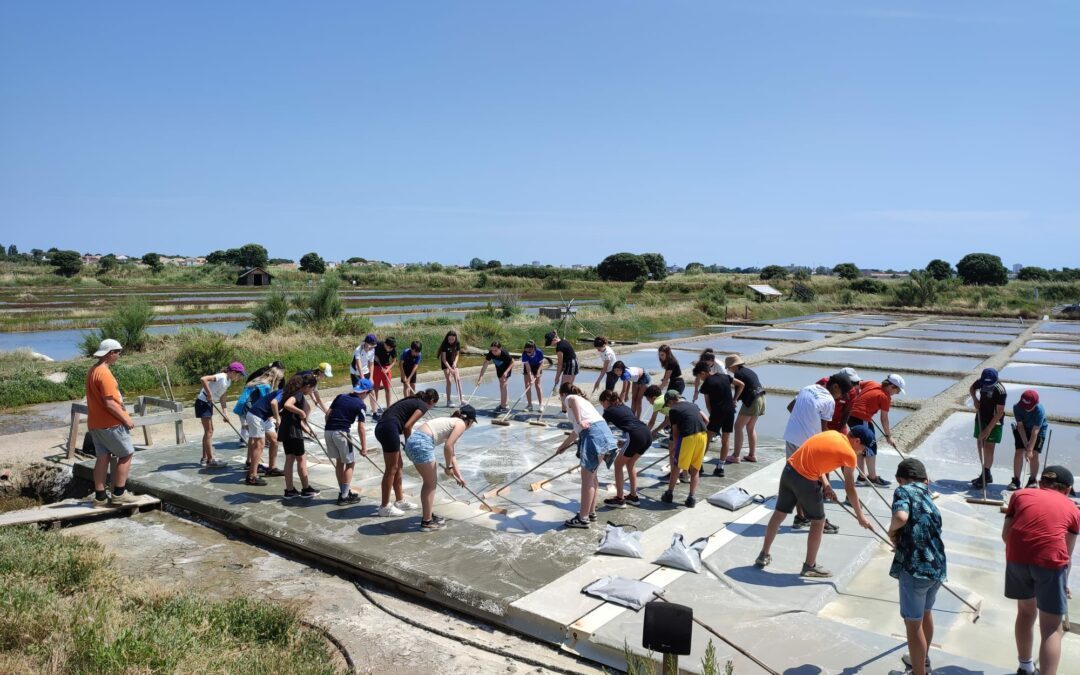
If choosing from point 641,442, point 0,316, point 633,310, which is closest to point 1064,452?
point 641,442

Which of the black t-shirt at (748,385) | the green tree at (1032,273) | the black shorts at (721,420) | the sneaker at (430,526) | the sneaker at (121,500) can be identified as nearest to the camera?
the sneaker at (430,526)

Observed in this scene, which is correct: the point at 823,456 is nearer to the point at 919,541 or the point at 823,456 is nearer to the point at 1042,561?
the point at 919,541

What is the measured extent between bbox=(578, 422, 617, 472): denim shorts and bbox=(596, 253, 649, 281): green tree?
86.5 metres

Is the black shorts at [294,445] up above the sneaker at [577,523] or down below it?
above

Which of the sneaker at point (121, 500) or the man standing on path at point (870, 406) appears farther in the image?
the man standing on path at point (870, 406)

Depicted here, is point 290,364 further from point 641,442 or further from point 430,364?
point 641,442

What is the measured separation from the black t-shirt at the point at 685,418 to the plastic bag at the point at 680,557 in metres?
1.50

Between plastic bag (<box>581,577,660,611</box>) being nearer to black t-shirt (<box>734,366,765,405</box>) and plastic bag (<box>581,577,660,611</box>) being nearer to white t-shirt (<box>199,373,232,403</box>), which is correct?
black t-shirt (<box>734,366,765,405</box>)

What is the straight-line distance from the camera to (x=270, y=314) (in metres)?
23.8

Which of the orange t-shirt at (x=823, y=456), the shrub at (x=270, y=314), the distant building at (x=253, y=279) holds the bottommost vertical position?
the orange t-shirt at (x=823, y=456)

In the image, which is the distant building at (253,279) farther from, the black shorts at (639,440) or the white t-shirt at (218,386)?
the black shorts at (639,440)

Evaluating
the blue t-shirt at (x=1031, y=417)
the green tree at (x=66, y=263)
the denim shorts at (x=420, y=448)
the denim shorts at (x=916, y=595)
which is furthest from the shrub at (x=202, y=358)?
the green tree at (x=66, y=263)

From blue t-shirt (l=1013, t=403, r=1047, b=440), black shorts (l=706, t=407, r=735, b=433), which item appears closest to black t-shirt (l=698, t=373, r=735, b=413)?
black shorts (l=706, t=407, r=735, b=433)

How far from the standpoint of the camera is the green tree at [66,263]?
71.2 m
